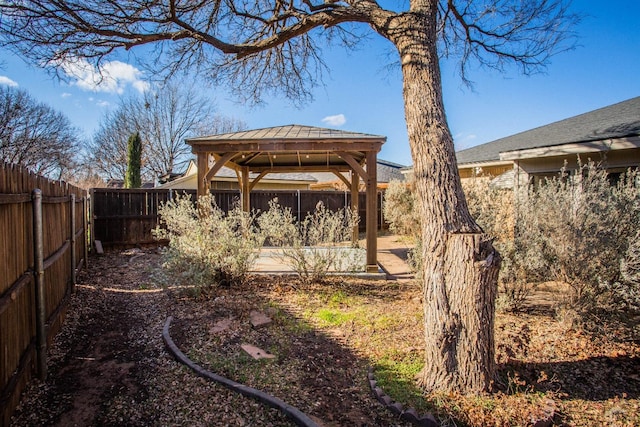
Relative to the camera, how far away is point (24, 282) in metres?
2.76

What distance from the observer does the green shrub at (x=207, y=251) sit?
507 centimetres

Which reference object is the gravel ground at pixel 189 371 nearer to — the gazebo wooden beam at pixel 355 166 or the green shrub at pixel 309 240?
the green shrub at pixel 309 240

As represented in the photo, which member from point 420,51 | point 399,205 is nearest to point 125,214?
point 399,205

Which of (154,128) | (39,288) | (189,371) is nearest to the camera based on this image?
(39,288)

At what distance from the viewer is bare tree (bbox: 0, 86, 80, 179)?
621 inches

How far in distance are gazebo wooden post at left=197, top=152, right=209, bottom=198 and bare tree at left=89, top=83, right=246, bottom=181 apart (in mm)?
19131

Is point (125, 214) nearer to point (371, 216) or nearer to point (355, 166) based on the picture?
point (355, 166)

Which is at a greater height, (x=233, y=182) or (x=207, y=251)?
(x=233, y=182)

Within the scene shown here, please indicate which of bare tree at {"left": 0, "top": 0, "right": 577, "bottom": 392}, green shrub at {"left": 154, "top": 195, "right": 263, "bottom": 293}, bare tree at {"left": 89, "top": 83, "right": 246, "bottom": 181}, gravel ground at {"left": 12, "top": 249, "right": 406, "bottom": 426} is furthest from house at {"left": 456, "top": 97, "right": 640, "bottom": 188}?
bare tree at {"left": 89, "top": 83, "right": 246, "bottom": 181}

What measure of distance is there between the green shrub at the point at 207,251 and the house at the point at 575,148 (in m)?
4.61

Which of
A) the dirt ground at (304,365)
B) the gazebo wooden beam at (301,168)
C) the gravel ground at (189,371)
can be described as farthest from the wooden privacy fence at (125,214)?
the gravel ground at (189,371)

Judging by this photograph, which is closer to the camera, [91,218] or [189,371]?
[189,371]

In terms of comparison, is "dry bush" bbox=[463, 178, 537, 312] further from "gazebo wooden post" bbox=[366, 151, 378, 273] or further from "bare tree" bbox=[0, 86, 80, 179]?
"bare tree" bbox=[0, 86, 80, 179]

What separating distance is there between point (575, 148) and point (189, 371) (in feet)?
24.6
